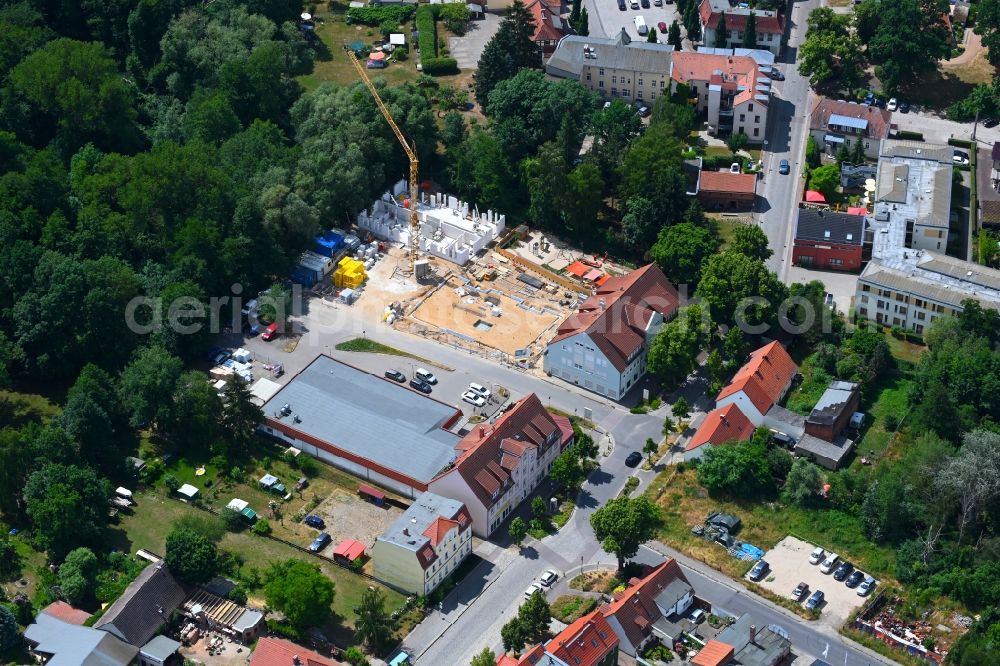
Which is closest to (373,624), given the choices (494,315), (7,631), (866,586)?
(7,631)

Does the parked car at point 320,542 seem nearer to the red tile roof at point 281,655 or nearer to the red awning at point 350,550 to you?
the red awning at point 350,550

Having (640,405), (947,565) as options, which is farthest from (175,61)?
(947,565)

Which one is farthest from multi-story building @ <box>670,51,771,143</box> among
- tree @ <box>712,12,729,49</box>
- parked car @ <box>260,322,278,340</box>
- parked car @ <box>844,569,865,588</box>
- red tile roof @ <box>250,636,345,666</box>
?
red tile roof @ <box>250,636,345,666</box>

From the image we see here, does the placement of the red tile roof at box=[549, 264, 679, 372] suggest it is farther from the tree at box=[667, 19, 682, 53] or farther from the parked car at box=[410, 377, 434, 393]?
the tree at box=[667, 19, 682, 53]

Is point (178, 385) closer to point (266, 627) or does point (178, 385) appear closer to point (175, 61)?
point (266, 627)

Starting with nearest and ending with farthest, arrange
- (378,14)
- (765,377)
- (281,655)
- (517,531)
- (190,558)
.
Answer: (281,655), (190,558), (517,531), (765,377), (378,14)

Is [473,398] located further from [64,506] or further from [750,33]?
[750,33]
